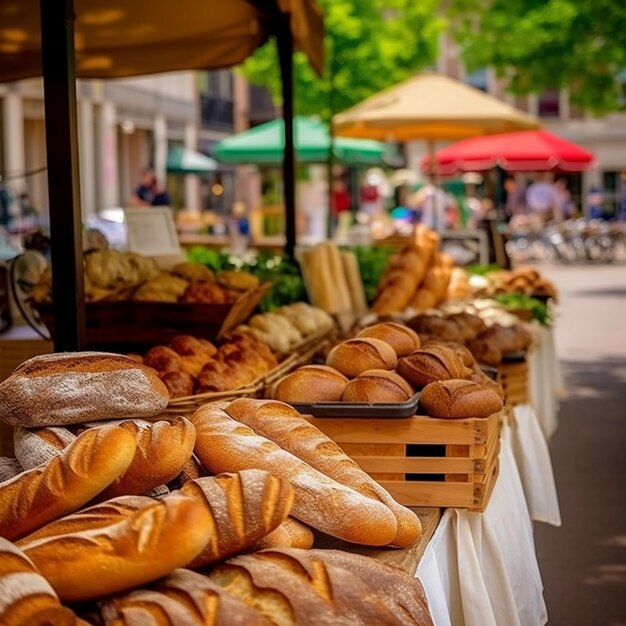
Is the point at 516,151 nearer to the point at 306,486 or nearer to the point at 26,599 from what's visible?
the point at 306,486

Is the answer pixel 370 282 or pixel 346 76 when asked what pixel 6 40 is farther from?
pixel 346 76

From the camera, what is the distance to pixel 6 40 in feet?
23.0

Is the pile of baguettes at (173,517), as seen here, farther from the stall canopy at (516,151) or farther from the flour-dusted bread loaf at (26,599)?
the stall canopy at (516,151)

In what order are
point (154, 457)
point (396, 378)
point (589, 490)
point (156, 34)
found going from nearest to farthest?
1. point (154, 457)
2. point (396, 378)
3. point (589, 490)
4. point (156, 34)

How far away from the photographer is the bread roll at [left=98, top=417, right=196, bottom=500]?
2439 mm

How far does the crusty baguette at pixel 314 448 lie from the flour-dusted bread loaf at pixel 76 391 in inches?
9.6

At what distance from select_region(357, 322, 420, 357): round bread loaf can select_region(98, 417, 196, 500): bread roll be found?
1.48 metres

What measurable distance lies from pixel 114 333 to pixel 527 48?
13726 millimetres

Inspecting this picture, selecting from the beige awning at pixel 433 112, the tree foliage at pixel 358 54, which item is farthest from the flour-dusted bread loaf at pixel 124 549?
the tree foliage at pixel 358 54

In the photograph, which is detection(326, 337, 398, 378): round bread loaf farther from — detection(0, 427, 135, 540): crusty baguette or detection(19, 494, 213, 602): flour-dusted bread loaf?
detection(19, 494, 213, 602): flour-dusted bread loaf

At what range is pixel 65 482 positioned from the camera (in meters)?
2.27

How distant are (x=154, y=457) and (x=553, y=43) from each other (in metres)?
15.8

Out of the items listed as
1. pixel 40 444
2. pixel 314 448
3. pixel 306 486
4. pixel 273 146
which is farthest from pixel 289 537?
pixel 273 146

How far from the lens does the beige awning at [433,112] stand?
11.3m
